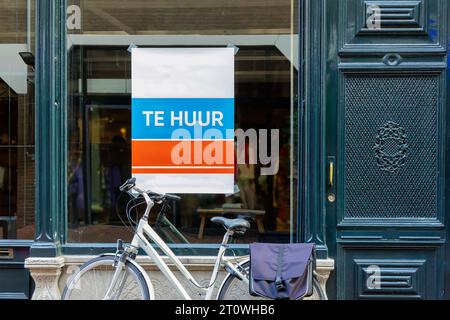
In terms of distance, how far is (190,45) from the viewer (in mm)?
4895

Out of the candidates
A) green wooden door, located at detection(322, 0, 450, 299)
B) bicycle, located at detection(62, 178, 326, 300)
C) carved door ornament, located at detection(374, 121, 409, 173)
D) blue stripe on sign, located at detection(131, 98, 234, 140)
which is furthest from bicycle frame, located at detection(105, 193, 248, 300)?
carved door ornament, located at detection(374, 121, 409, 173)

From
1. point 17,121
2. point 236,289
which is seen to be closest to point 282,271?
point 236,289

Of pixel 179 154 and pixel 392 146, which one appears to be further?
pixel 179 154

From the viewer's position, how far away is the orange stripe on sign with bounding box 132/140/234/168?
4773 mm

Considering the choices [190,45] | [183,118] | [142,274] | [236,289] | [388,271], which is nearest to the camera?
[142,274]

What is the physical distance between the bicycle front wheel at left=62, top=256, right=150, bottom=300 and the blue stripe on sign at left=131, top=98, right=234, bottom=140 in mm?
1211

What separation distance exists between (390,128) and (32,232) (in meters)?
3.15

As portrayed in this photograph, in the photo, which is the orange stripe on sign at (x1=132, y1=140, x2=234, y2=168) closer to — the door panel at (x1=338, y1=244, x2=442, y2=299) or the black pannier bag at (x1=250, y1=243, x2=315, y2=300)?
the black pannier bag at (x1=250, y1=243, x2=315, y2=300)

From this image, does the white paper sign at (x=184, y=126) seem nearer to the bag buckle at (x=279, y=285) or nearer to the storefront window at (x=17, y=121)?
the storefront window at (x=17, y=121)

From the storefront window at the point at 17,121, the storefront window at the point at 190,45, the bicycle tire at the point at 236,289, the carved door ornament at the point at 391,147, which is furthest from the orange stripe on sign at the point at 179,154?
the carved door ornament at the point at 391,147

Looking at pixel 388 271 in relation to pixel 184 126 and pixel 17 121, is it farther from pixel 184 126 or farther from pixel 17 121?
pixel 17 121

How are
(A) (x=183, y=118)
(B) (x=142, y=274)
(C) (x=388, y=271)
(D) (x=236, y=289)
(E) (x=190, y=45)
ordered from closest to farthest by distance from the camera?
(B) (x=142, y=274) < (D) (x=236, y=289) < (C) (x=388, y=271) < (A) (x=183, y=118) < (E) (x=190, y=45)

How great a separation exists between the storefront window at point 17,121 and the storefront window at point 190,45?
0.35m

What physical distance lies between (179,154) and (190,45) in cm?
98
